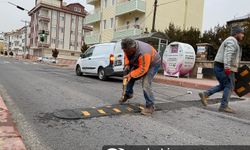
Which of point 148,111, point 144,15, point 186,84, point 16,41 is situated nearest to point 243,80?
point 148,111

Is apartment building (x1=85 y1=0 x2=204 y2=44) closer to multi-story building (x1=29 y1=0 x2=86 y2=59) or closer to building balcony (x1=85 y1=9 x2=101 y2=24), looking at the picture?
building balcony (x1=85 y1=9 x2=101 y2=24)

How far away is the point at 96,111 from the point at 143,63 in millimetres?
1369

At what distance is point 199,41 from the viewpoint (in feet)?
75.6

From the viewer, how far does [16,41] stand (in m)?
119

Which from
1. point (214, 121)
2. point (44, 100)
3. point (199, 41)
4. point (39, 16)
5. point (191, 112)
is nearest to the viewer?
point (214, 121)

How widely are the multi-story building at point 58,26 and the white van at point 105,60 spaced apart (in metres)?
56.2

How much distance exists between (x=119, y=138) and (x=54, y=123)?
137cm

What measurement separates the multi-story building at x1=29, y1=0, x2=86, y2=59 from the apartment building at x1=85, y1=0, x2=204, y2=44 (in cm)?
3587

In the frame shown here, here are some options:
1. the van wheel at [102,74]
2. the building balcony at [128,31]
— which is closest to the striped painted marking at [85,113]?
the van wheel at [102,74]

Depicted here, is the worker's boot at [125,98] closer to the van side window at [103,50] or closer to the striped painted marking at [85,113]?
the striped painted marking at [85,113]

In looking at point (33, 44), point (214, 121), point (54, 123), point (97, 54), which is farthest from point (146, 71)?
point (33, 44)

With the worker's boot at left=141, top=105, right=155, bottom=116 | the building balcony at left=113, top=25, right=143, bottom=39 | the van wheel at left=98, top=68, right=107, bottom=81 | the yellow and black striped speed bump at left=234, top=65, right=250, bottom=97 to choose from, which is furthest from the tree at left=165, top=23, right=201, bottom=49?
the worker's boot at left=141, top=105, right=155, bottom=116

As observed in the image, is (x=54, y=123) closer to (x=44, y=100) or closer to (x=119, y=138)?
(x=119, y=138)

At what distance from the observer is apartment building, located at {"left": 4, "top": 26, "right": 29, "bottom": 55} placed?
10549cm
